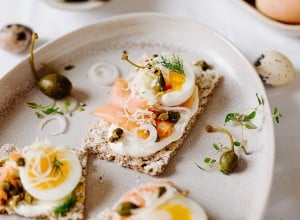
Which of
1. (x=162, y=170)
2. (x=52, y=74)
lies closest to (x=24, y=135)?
(x=52, y=74)

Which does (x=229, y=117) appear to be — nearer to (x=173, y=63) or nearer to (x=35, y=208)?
(x=173, y=63)

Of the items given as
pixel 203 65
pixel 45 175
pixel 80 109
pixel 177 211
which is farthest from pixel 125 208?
pixel 203 65

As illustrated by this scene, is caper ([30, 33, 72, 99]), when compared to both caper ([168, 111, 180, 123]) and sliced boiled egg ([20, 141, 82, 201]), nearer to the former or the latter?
sliced boiled egg ([20, 141, 82, 201])

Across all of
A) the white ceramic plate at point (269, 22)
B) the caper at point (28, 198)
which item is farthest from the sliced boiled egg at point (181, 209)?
the white ceramic plate at point (269, 22)

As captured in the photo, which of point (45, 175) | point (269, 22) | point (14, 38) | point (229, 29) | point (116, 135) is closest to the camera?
point (45, 175)

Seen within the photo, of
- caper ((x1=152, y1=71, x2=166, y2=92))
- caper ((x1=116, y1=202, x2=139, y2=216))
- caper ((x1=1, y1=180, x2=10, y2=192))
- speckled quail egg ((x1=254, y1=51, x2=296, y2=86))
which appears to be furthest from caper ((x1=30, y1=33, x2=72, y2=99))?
speckled quail egg ((x1=254, y1=51, x2=296, y2=86))

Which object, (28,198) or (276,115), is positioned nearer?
(28,198)
